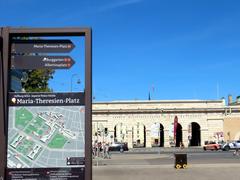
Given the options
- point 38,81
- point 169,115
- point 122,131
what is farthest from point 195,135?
point 38,81

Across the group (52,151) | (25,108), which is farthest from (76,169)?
(25,108)

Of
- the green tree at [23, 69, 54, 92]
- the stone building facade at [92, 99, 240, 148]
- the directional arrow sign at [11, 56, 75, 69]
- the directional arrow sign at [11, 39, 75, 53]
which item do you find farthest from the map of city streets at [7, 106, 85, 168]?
the stone building facade at [92, 99, 240, 148]

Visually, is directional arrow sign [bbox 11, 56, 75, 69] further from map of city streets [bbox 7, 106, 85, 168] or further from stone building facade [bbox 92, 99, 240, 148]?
stone building facade [bbox 92, 99, 240, 148]

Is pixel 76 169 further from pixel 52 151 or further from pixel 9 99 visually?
pixel 9 99

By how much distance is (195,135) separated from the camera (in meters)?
123

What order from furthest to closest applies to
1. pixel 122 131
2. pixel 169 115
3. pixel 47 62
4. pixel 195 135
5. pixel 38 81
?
pixel 122 131, pixel 195 135, pixel 169 115, pixel 38 81, pixel 47 62

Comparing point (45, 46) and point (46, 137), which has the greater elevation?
point (45, 46)

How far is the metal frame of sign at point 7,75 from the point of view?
9.09m

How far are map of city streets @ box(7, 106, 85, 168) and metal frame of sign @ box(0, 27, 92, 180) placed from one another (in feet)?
0.33

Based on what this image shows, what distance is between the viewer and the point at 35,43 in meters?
9.22

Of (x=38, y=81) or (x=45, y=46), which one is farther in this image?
(x=38, y=81)

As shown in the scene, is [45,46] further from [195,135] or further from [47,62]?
[195,135]

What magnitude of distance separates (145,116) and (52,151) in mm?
103163

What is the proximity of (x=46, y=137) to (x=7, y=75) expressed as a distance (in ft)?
3.93
